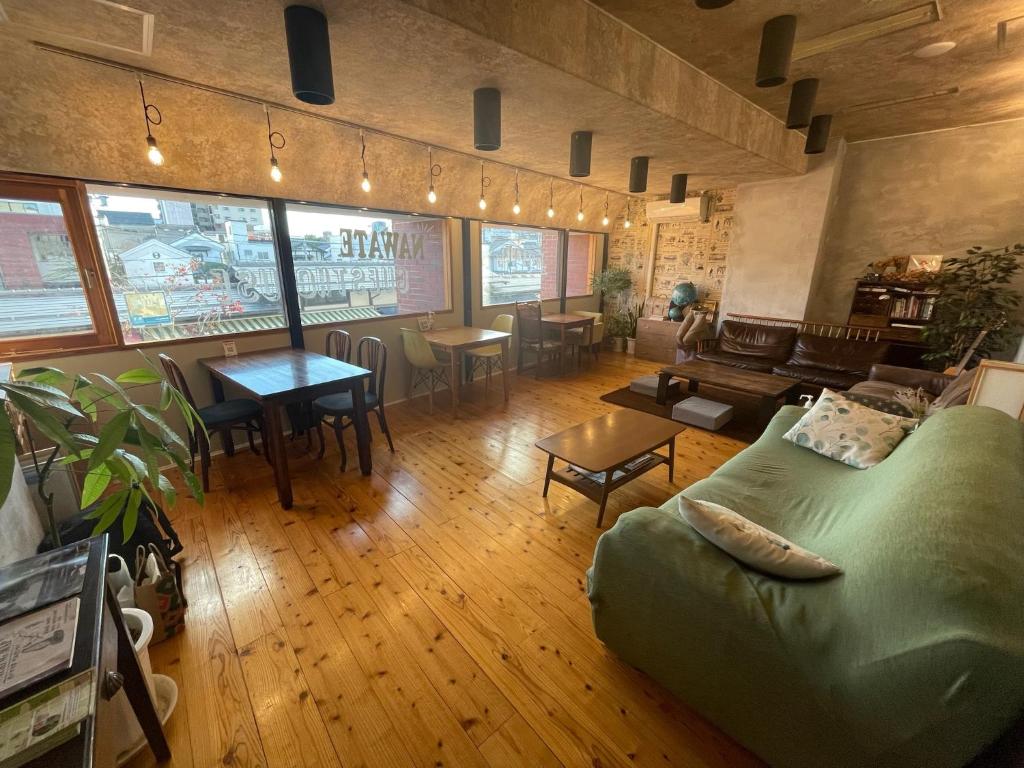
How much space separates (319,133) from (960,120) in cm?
548

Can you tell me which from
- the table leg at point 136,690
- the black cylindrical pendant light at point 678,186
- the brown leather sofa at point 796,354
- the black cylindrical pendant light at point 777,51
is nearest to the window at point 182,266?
the table leg at point 136,690

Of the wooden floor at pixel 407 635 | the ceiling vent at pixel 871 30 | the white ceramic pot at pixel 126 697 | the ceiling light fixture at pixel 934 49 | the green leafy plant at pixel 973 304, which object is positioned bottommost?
the wooden floor at pixel 407 635

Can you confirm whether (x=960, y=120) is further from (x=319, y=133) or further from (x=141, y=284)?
(x=141, y=284)

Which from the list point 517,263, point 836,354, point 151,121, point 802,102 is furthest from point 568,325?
point 151,121

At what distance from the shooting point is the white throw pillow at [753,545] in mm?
1165

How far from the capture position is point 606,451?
7.69 feet

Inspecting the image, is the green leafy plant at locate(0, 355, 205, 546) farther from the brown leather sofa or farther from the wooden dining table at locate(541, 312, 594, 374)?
the brown leather sofa

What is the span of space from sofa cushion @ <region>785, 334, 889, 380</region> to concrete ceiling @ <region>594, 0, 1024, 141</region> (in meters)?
2.03

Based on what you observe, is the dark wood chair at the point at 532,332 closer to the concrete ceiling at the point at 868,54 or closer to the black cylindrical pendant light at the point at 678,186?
the black cylindrical pendant light at the point at 678,186

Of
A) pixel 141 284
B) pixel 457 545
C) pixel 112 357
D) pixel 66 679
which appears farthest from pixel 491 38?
pixel 112 357

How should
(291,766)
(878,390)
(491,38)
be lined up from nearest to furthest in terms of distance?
(291,766) → (491,38) → (878,390)

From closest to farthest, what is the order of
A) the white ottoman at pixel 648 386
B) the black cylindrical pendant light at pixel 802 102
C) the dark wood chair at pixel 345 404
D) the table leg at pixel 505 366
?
the black cylindrical pendant light at pixel 802 102, the dark wood chair at pixel 345 404, the table leg at pixel 505 366, the white ottoman at pixel 648 386

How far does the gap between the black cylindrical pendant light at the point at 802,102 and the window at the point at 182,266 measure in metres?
3.82

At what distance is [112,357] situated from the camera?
8.74 ft
